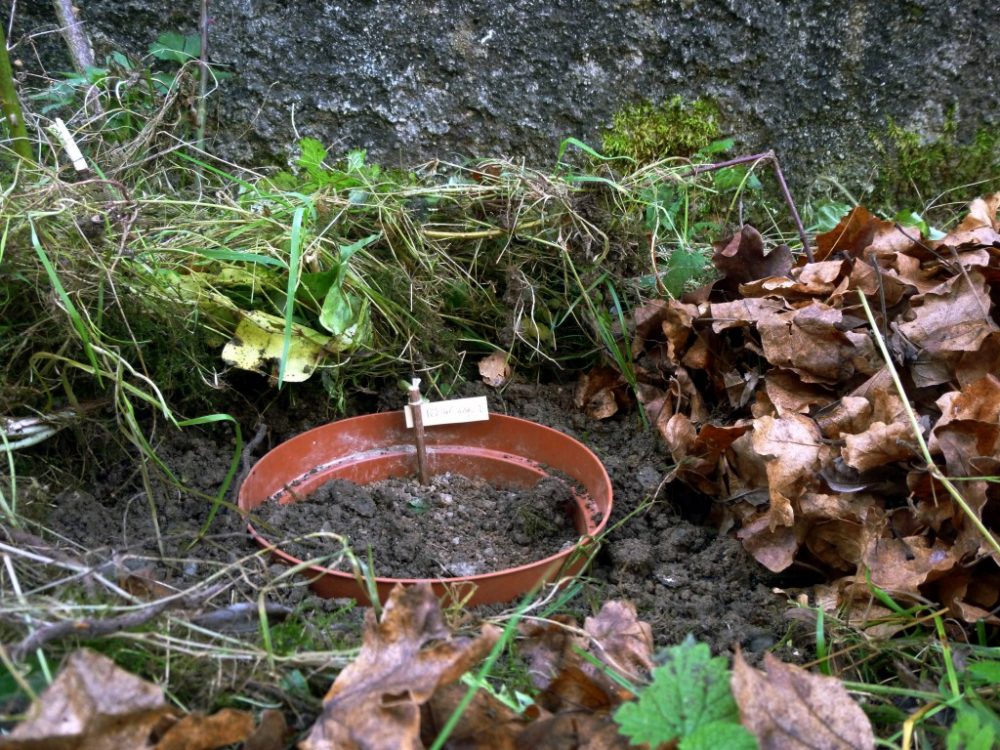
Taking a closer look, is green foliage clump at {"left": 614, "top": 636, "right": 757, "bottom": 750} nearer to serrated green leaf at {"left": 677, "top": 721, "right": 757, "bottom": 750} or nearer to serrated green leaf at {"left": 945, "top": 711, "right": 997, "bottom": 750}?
serrated green leaf at {"left": 677, "top": 721, "right": 757, "bottom": 750}

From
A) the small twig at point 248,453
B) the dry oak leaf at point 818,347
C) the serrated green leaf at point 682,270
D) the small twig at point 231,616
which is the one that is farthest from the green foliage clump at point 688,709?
the serrated green leaf at point 682,270

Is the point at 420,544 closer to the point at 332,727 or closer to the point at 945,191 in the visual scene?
the point at 332,727

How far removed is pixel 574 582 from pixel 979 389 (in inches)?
27.1

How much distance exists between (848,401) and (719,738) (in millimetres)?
792

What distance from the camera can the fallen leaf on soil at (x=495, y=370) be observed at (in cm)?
192

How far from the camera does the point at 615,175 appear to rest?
2180 mm

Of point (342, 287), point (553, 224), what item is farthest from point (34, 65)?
point (553, 224)

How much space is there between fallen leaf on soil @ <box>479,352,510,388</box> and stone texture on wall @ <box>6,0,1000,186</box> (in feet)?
2.23

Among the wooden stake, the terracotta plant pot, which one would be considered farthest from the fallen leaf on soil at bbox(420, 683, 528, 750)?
the wooden stake

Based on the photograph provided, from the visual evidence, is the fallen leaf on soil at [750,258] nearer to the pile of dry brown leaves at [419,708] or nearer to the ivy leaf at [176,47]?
the pile of dry brown leaves at [419,708]

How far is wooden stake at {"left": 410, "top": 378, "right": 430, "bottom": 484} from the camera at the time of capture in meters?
1.67

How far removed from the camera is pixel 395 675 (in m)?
0.89

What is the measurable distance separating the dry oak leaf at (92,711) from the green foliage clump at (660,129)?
74.2 inches

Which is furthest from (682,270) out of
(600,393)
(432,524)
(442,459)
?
(432,524)
